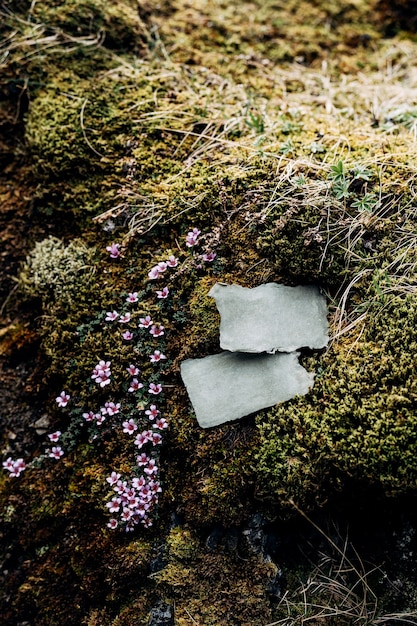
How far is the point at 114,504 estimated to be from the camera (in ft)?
9.84

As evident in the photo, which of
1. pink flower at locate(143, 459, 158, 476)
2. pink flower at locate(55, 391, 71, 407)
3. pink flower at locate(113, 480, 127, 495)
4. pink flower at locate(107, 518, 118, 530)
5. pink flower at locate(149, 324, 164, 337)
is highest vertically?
pink flower at locate(149, 324, 164, 337)

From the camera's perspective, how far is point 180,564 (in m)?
2.90

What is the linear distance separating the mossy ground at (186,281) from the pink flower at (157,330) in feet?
0.18

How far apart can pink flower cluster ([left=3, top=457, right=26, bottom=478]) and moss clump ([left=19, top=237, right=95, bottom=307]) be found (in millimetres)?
1041

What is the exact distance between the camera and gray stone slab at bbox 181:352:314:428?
9.69 ft

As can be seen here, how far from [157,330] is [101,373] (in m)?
0.44

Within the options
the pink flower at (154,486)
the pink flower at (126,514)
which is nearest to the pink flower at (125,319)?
the pink flower at (154,486)

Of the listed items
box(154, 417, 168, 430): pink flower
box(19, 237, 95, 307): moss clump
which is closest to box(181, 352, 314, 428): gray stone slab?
box(154, 417, 168, 430): pink flower

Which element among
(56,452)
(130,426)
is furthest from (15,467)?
(130,426)

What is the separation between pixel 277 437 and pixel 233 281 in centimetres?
99

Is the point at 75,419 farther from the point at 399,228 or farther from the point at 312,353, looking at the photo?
the point at 399,228

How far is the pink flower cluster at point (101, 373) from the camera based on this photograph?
321 centimetres

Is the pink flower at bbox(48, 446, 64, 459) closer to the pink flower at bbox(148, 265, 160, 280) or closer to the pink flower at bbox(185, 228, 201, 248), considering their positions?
the pink flower at bbox(148, 265, 160, 280)

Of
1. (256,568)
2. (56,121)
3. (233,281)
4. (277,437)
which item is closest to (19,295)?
(56,121)
